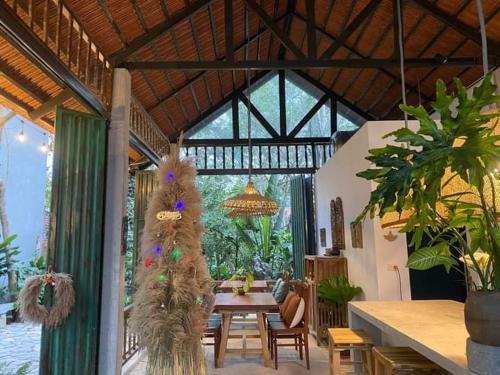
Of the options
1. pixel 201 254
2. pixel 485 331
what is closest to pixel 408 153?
Answer: pixel 485 331

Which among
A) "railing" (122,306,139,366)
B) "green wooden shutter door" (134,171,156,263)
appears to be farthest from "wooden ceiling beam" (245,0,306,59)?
"railing" (122,306,139,366)

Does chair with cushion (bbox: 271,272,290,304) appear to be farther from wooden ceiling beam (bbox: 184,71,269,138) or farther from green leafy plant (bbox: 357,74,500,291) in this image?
green leafy plant (bbox: 357,74,500,291)

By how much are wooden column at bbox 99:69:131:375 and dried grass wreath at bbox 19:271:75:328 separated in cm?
55

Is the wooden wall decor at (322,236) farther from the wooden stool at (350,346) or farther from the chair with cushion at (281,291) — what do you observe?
the wooden stool at (350,346)

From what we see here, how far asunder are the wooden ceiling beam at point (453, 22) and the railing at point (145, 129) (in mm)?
3979

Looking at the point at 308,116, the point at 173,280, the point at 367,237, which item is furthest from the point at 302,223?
the point at 173,280

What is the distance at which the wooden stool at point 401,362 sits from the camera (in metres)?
2.23

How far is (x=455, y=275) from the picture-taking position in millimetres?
4684

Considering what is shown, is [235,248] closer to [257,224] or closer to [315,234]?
[257,224]

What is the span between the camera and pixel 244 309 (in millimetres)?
4391

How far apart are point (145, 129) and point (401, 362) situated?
4900 millimetres

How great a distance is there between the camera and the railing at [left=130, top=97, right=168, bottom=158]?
5.34m

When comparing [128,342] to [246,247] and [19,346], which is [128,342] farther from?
[246,247]

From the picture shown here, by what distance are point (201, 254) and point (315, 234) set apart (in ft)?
21.2
